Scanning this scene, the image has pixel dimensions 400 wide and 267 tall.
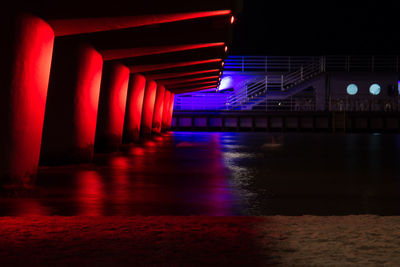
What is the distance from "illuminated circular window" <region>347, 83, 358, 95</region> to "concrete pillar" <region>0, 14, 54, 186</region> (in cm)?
4301

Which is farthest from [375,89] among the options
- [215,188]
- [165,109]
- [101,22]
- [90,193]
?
[90,193]

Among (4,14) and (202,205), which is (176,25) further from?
(202,205)

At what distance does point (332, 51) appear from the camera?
71.8m

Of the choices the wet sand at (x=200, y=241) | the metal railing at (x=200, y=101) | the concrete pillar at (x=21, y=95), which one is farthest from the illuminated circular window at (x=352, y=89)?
the wet sand at (x=200, y=241)

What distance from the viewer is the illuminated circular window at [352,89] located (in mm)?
51138

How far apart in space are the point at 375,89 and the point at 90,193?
4434 cm

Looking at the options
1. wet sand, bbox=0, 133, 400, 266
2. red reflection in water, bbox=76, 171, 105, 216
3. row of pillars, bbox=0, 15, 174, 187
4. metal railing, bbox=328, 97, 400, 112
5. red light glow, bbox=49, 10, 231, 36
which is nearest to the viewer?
wet sand, bbox=0, 133, 400, 266

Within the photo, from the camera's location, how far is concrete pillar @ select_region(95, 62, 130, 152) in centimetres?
2091

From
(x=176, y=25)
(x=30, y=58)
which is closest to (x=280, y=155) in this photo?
(x=176, y=25)

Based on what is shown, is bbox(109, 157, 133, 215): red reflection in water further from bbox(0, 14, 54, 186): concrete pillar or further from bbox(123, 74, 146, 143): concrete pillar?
bbox(123, 74, 146, 143): concrete pillar

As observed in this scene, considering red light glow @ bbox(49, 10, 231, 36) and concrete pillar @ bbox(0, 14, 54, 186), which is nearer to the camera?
concrete pillar @ bbox(0, 14, 54, 186)

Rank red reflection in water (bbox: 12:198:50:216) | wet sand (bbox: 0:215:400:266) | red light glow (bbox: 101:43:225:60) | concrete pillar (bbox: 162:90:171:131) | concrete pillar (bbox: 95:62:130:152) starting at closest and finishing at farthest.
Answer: wet sand (bbox: 0:215:400:266) < red reflection in water (bbox: 12:198:50:216) < red light glow (bbox: 101:43:225:60) < concrete pillar (bbox: 95:62:130:152) < concrete pillar (bbox: 162:90:171:131)

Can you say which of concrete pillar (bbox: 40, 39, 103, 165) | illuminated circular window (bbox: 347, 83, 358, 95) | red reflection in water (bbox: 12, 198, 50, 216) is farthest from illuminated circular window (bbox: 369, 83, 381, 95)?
red reflection in water (bbox: 12, 198, 50, 216)

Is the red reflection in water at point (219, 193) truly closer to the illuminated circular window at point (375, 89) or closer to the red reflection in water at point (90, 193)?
the red reflection in water at point (90, 193)
